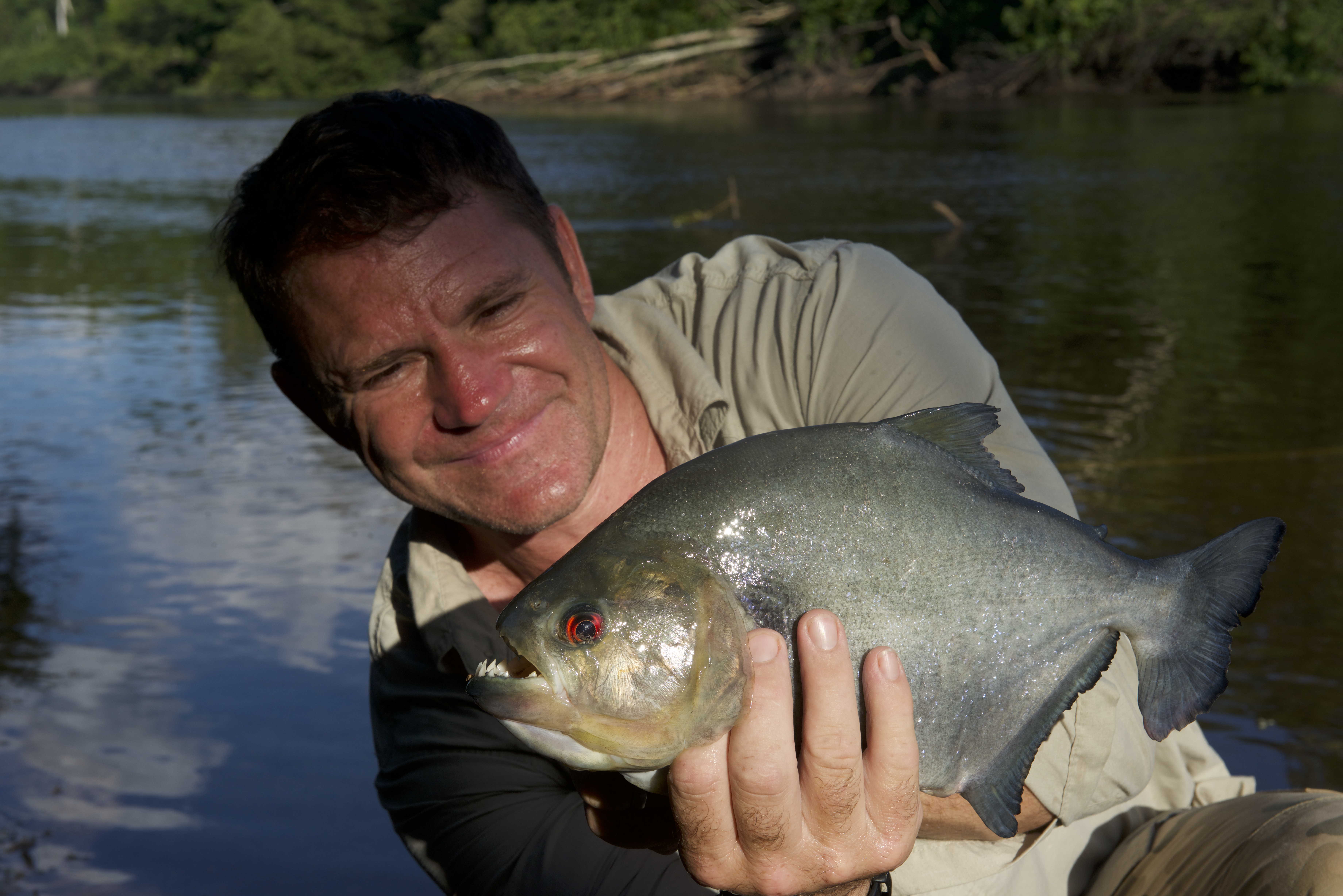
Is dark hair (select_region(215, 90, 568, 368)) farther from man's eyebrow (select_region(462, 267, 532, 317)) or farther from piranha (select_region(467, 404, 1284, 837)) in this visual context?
piranha (select_region(467, 404, 1284, 837))

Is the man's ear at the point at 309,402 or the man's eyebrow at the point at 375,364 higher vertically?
the man's eyebrow at the point at 375,364

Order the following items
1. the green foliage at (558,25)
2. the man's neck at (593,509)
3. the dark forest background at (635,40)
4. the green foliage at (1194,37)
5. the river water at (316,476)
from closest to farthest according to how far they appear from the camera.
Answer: the man's neck at (593,509), the river water at (316,476), the green foliage at (1194,37), the dark forest background at (635,40), the green foliage at (558,25)

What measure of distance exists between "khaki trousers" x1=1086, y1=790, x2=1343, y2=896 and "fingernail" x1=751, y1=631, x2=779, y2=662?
1416 mm

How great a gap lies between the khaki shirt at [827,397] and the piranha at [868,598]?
581 mm

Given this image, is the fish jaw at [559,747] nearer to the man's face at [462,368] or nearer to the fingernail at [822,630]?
the fingernail at [822,630]

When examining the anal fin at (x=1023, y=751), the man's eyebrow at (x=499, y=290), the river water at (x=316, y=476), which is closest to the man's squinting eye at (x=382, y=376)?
the man's eyebrow at (x=499, y=290)

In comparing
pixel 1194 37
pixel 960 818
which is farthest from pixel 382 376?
pixel 1194 37

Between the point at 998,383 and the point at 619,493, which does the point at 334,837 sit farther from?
the point at 998,383

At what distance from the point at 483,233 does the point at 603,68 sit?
5216 centimetres

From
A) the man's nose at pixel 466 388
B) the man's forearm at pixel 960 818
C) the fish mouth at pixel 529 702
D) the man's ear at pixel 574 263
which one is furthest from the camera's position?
the man's ear at pixel 574 263

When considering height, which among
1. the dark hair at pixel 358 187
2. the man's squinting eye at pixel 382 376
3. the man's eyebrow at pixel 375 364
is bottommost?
the man's squinting eye at pixel 382 376

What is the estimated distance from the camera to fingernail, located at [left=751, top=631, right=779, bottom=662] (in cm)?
182

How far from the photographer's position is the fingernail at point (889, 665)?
186cm

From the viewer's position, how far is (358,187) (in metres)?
2.77
